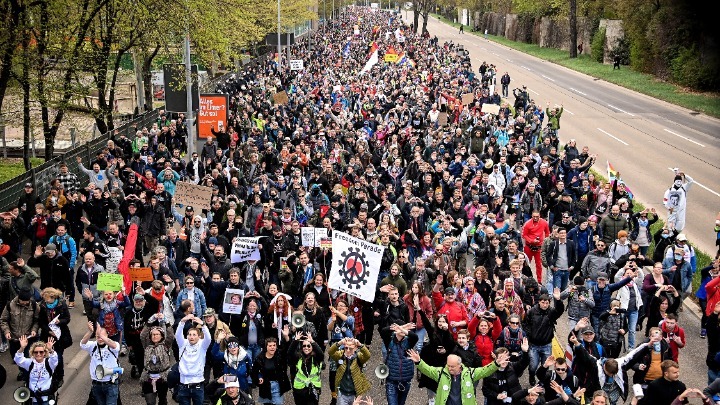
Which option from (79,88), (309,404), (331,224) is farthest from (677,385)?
(79,88)

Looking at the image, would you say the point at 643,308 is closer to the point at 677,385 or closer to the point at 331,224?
the point at 677,385

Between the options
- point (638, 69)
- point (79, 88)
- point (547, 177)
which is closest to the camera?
point (547, 177)

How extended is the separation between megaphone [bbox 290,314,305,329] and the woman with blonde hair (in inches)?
110

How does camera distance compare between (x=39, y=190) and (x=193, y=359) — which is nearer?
(x=193, y=359)

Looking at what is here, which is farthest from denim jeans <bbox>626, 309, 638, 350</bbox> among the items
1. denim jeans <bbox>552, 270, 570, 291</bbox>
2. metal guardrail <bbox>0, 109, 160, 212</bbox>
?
metal guardrail <bbox>0, 109, 160, 212</bbox>

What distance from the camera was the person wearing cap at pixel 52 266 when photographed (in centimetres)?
1178

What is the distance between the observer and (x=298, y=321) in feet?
29.9

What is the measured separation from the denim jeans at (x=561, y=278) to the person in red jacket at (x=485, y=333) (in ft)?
12.5

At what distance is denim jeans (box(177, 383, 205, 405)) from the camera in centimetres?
877

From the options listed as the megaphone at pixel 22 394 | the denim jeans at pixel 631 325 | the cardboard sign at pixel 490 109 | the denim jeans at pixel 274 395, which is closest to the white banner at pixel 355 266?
the denim jeans at pixel 274 395

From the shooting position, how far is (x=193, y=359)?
28.4 ft

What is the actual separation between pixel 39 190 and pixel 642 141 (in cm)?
2433

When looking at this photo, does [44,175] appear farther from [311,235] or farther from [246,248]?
[311,235]

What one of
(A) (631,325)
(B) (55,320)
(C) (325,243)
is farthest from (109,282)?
(A) (631,325)
